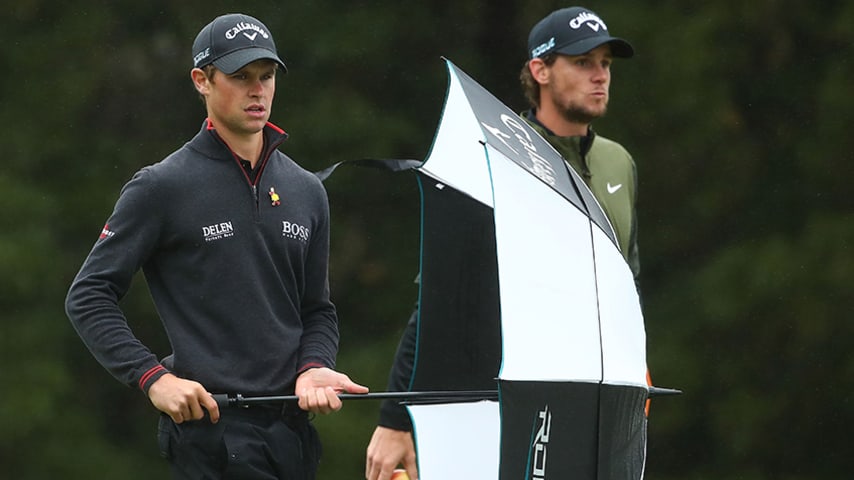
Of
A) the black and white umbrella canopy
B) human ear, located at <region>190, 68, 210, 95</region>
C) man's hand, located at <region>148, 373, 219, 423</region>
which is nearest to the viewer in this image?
the black and white umbrella canopy

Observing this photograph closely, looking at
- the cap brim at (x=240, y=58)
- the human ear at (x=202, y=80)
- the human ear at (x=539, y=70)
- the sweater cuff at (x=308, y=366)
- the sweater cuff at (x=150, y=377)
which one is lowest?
the sweater cuff at (x=150, y=377)

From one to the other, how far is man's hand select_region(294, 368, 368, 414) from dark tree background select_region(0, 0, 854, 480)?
452 centimetres

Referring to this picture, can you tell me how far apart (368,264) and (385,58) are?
113cm

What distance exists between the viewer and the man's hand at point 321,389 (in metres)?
3.79

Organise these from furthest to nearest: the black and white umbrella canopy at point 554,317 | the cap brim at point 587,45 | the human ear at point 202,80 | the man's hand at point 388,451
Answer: the cap brim at point 587,45 < the man's hand at point 388,451 < the human ear at point 202,80 < the black and white umbrella canopy at point 554,317

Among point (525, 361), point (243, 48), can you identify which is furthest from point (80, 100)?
point (525, 361)

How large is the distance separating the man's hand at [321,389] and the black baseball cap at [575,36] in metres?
1.51

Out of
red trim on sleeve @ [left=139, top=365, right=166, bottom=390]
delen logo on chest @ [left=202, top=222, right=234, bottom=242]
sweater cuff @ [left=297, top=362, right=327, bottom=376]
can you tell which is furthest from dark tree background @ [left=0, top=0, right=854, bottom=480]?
red trim on sleeve @ [left=139, top=365, right=166, bottom=390]

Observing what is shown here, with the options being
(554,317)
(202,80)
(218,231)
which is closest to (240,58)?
(202,80)

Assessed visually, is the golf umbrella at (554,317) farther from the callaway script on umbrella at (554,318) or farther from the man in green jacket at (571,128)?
the man in green jacket at (571,128)

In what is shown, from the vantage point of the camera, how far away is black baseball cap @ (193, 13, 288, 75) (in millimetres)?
3939

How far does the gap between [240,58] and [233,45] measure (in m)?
0.05

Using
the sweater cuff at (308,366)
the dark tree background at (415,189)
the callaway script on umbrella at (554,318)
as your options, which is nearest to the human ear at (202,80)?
the callaway script on umbrella at (554,318)

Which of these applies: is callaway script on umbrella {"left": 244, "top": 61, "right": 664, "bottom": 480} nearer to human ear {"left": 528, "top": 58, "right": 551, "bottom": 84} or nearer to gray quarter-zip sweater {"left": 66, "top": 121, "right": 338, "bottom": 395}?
gray quarter-zip sweater {"left": 66, "top": 121, "right": 338, "bottom": 395}
